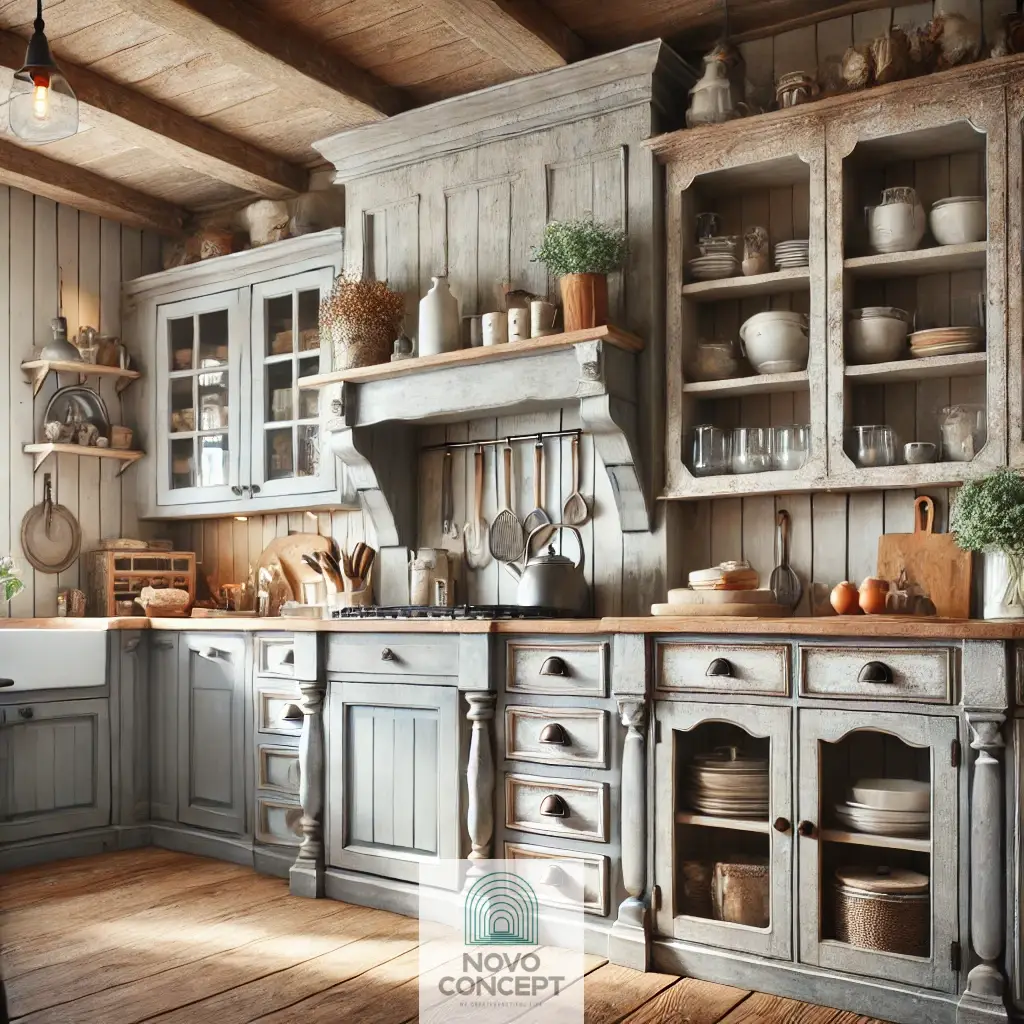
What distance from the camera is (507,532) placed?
12.5ft

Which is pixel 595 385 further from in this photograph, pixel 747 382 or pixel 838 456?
pixel 838 456

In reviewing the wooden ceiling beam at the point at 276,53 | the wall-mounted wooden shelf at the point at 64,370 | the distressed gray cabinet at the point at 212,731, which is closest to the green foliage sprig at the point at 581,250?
the wooden ceiling beam at the point at 276,53

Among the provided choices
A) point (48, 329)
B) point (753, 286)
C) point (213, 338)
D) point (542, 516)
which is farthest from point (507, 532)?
point (48, 329)

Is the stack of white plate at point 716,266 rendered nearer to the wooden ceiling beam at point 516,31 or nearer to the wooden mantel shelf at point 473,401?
the wooden mantel shelf at point 473,401

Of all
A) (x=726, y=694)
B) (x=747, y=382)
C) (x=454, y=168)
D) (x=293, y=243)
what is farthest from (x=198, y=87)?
(x=726, y=694)

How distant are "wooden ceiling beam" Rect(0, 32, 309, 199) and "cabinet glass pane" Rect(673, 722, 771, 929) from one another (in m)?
2.93

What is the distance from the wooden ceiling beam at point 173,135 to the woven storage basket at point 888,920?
3.47 metres

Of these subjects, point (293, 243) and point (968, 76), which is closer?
point (968, 76)

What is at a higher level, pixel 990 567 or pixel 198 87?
pixel 198 87

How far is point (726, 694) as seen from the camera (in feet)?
9.32

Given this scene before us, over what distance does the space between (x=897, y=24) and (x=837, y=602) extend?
67.6 inches

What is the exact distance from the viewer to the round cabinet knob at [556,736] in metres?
3.06

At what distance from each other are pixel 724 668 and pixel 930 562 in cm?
69

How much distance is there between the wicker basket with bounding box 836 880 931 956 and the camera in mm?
2564
